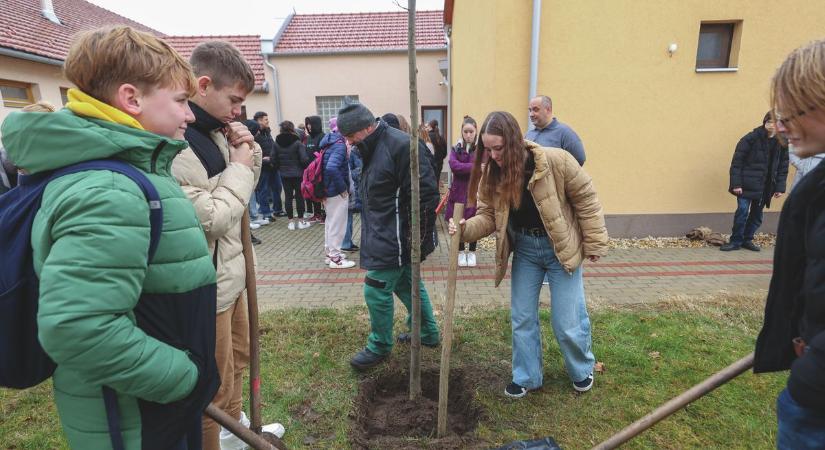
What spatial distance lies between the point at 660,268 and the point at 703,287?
81cm

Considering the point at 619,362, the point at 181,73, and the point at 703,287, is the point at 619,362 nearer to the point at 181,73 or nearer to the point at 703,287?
the point at 703,287

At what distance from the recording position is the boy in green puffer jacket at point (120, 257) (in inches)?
41.6

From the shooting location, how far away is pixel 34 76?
11875mm

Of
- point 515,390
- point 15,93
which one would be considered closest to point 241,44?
point 15,93

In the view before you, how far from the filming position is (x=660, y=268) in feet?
20.2

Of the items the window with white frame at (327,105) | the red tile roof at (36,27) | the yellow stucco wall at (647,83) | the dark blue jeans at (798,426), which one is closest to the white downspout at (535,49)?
the yellow stucco wall at (647,83)

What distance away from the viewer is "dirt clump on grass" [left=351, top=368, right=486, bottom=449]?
2765 millimetres

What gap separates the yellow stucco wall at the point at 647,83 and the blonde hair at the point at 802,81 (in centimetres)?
613

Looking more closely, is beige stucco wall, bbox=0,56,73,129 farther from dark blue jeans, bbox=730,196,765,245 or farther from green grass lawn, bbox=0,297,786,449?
dark blue jeans, bbox=730,196,765,245

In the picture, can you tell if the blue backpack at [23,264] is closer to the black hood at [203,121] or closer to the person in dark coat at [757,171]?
the black hood at [203,121]

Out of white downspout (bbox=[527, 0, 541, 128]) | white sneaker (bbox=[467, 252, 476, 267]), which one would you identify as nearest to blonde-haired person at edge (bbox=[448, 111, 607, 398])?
white sneaker (bbox=[467, 252, 476, 267])

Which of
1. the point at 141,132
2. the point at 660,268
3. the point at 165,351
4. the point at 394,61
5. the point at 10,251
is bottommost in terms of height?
the point at 660,268

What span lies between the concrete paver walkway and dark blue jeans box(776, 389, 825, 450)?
3394mm

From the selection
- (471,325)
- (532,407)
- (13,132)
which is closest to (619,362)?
(532,407)
